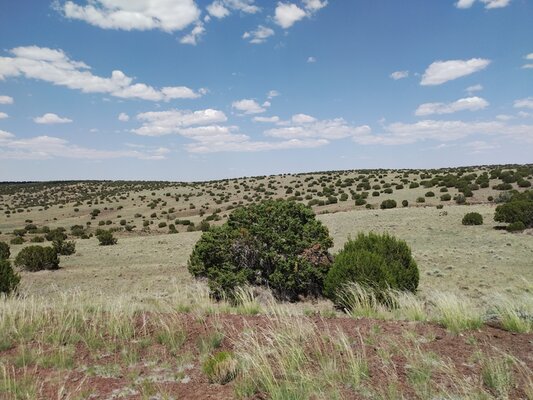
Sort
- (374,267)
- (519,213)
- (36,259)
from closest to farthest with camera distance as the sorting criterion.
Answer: (374,267)
(36,259)
(519,213)

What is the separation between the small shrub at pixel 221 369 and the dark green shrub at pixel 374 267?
6.15 metres

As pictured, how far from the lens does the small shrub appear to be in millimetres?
5270

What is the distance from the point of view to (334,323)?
6949mm

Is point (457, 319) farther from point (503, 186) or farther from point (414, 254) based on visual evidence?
point (503, 186)

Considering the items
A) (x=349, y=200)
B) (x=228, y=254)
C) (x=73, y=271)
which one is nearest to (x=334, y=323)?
(x=228, y=254)

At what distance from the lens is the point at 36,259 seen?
66.7 ft

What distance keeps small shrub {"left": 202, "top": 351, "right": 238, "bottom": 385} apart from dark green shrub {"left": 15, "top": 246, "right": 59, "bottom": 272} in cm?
1812

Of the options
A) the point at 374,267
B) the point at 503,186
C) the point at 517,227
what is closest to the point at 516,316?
the point at 374,267

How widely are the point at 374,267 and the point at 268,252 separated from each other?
3.73m

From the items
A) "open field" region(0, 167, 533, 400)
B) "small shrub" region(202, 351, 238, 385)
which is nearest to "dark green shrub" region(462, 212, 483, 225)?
"open field" region(0, 167, 533, 400)

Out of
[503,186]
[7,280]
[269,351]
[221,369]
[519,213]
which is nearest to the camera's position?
[221,369]

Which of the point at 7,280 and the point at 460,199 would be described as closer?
the point at 7,280

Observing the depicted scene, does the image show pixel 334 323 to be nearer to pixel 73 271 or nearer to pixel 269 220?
pixel 269 220

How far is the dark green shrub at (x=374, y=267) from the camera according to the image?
1112cm
